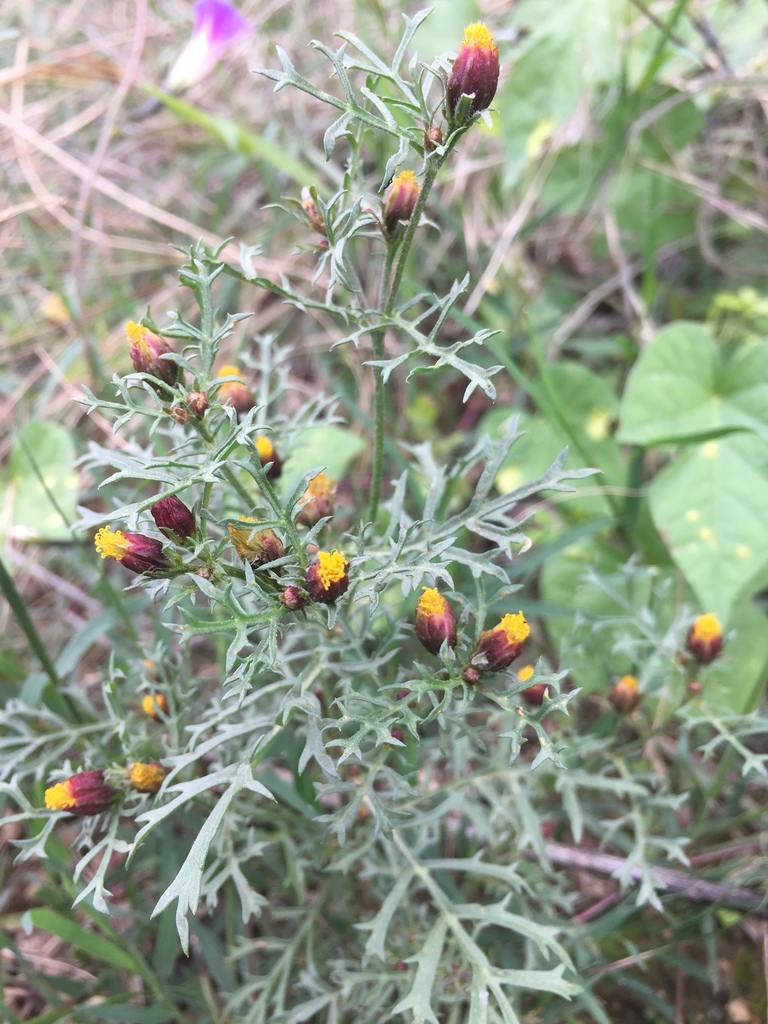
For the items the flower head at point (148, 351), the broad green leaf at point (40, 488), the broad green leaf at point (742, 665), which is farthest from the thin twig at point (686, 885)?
the broad green leaf at point (40, 488)

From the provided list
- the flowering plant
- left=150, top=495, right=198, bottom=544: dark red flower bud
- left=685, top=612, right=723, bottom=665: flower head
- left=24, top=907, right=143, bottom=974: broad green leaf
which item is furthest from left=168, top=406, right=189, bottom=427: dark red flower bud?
left=685, top=612, right=723, bottom=665: flower head

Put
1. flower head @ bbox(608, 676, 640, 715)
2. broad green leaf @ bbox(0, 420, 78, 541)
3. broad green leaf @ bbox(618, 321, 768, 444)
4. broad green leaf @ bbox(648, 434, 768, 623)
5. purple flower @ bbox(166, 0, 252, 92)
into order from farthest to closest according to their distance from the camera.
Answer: purple flower @ bbox(166, 0, 252, 92) < broad green leaf @ bbox(0, 420, 78, 541) < broad green leaf @ bbox(618, 321, 768, 444) < broad green leaf @ bbox(648, 434, 768, 623) < flower head @ bbox(608, 676, 640, 715)

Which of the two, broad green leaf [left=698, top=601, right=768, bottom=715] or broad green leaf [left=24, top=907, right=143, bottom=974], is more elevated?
broad green leaf [left=24, top=907, right=143, bottom=974]

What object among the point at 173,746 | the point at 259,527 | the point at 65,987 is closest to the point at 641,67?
the point at 259,527

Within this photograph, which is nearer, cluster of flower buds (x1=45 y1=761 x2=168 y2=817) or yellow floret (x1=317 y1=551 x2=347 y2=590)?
yellow floret (x1=317 y1=551 x2=347 y2=590)

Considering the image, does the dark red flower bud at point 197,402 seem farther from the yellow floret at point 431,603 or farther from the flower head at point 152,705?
the flower head at point 152,705

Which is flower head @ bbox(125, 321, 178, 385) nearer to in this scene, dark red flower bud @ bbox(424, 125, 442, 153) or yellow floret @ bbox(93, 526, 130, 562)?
yellow floret @ bbox(93, 526, 130, 562)

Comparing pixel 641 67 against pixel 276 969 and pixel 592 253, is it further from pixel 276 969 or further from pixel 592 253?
pixel 276 969

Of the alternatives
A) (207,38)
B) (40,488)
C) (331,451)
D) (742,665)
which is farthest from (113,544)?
(207,38)
